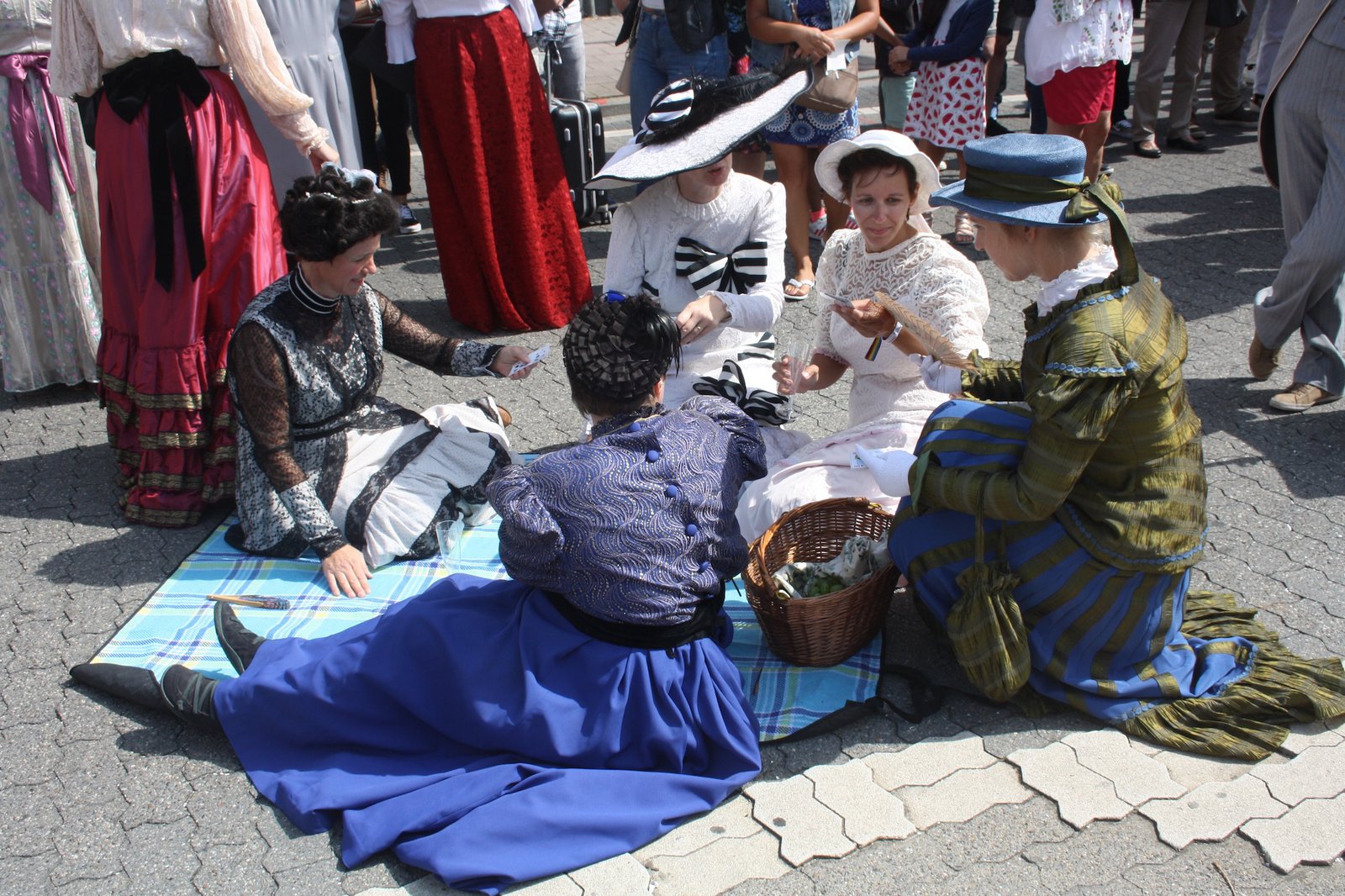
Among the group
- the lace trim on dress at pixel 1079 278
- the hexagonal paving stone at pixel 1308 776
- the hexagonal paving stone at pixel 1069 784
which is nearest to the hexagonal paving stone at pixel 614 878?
the hexagonal paving stone at pixel 1069 784

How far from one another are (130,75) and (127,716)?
2069 millimetres

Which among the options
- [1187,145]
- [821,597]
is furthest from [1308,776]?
[1187,145]

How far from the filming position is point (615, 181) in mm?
3715

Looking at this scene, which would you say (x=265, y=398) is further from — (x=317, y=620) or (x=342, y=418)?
(x=317, y=620)

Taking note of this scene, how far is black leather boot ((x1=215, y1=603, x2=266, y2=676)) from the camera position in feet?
9.97

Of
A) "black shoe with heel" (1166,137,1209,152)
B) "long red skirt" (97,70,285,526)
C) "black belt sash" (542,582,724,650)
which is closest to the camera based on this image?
"black belt sash" (542,582,724,650)

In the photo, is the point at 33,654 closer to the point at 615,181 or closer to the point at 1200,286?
the point at 615,181

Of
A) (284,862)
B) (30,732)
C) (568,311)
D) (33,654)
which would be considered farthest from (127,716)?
(568,311)

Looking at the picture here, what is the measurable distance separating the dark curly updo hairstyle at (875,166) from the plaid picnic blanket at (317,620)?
128 centimetres

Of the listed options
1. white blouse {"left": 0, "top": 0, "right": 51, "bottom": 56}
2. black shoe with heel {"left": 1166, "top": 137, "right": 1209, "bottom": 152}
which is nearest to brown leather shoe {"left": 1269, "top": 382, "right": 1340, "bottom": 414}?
black shoe with heel {"left": 1166, "top": 137, "right": 1209, "bottom": 152}

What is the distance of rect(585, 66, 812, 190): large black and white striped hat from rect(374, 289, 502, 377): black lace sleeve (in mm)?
680

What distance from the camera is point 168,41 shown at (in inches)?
147

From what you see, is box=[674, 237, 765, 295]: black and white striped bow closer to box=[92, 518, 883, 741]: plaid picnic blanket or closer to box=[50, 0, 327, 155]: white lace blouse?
box=[92, 518, 883, 741]: plaid picnic blanket

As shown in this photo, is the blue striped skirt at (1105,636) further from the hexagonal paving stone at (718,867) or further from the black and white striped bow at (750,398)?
the black and white striped bow at (750,398)
